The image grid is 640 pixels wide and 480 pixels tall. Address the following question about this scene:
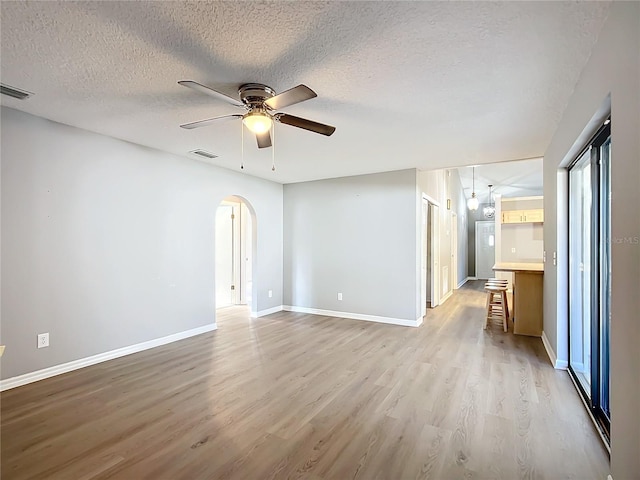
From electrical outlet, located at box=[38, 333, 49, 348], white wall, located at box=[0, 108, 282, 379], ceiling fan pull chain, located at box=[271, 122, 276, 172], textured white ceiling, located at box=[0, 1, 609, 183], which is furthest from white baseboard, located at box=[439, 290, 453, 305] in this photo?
electrical outlet, located at box=[38, 333, 49, 348]

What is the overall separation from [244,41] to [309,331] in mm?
3811

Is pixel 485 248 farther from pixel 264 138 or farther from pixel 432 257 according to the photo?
pixel 264 138

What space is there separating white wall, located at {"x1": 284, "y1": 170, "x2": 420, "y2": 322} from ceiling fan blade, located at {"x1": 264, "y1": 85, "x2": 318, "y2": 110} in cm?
331

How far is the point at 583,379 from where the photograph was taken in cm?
287

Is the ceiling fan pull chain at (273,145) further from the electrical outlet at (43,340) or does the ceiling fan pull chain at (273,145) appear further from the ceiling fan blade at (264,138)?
the electrical outlet at (43,340)

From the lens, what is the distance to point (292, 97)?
2.08m

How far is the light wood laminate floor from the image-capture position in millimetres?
1864

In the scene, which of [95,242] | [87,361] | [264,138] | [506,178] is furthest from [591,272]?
[506,178]

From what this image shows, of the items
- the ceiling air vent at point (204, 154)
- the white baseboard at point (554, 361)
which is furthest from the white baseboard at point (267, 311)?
the white baseboard at point (554, 361)

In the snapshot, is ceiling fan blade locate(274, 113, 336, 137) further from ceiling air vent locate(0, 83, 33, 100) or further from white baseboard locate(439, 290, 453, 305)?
white baseboard locate(439, 290, 453, 305)

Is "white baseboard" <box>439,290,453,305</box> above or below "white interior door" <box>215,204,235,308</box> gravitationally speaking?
below

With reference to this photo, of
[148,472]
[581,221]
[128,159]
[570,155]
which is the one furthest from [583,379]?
[128,159]

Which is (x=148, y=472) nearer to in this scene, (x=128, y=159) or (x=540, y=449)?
(x=540, y=449)

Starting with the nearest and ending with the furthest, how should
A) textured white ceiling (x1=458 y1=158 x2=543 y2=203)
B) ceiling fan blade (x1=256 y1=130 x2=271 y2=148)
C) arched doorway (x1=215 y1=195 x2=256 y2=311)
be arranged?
ceiling fan blade (x1=256 y1=130 x2=271 y2=148)
arched doorway (x1=215 y1=195 x2=256 y2=311)
textured white ceiling (x1=458 y1=158 x2=543 y2=203)
